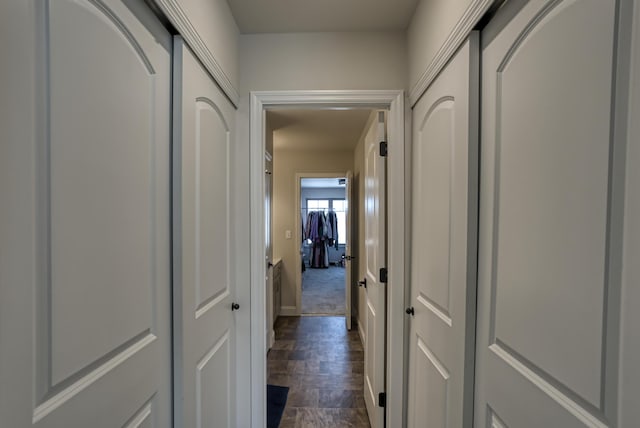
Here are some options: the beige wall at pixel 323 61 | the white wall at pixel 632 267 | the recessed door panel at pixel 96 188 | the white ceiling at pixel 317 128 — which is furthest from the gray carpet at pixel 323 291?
the white wall at pixel 632 267

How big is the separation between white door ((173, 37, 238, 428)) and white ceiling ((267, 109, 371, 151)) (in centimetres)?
139

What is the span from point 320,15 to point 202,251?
1.30 meters

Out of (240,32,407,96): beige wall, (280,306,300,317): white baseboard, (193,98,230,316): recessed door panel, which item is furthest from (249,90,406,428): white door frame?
(280,306,300,317): white baseboard

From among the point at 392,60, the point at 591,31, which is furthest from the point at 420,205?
the point at 591,31

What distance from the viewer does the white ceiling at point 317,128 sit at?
2916 mm

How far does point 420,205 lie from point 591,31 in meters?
0.96

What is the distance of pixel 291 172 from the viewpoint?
4.43m

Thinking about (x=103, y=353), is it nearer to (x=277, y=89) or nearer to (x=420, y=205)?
(x=420, y=205)

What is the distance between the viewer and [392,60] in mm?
1683

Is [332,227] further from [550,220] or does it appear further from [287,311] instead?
[550,220]

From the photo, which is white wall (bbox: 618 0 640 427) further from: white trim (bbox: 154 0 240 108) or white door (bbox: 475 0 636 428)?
white trim (bbox: 154 0 240 108)

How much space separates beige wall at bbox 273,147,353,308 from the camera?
14.5 feet

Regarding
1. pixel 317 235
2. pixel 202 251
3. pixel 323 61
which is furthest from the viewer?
pixel 317 235

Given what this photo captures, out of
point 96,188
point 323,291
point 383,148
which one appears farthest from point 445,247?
point 323,291
